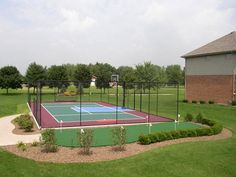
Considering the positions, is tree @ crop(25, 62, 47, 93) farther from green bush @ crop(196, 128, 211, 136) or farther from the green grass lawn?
the green grass lawn

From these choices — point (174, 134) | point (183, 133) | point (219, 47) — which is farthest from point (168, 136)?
point (219, 47)

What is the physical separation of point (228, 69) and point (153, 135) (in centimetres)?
2145

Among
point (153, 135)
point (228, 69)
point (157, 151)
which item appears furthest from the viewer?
point (228, 69)

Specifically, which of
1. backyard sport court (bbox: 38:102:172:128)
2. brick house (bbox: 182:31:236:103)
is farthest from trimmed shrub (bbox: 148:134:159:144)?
brick house (bbox: 182:31:236:103)

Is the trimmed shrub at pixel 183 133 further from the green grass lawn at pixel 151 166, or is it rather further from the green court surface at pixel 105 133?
the green grass lawn at pixel 151 166

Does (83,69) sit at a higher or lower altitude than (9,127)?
higher

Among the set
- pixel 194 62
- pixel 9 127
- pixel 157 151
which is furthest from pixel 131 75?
pixel 157 151

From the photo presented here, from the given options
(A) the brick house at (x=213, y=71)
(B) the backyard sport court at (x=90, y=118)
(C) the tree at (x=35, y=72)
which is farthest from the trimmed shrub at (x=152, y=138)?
(C) the tree at (x=35, y=72)

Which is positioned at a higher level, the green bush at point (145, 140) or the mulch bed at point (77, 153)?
the green bush at point (145, 140)

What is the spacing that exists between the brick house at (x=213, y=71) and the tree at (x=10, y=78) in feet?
92.5

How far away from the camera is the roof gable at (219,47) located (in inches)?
1276

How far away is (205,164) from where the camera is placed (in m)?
10.1

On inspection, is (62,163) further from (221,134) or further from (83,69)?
(83,69)

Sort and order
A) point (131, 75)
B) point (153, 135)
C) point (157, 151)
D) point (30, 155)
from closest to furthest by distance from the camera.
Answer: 1. point (30, 155)
2. point (157, 151)
3. point (153, 135)
4. point (131, 75)
